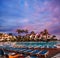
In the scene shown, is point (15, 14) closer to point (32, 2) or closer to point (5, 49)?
point (32, 2)

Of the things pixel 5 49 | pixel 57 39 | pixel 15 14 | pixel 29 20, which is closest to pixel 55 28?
pixel 57 39

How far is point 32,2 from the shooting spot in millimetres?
3078

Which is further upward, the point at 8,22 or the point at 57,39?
the point at 8,22

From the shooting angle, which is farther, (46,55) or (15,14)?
(15,14)

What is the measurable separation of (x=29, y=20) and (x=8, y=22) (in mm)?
373

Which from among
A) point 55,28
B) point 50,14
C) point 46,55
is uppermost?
point 50,14

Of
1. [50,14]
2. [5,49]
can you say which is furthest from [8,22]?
[50,14]

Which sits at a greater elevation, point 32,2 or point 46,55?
point 32,2

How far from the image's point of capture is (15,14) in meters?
3.13

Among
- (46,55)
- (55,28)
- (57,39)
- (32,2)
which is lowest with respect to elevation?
(46,55)

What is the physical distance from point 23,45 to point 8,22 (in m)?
0.48

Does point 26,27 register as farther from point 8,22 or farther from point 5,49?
point 5,49

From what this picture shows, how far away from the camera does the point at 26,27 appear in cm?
306

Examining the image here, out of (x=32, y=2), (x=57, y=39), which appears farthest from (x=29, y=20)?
(x=57, y=39)
